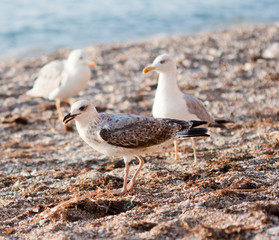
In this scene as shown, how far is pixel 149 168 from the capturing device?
5.38 meters

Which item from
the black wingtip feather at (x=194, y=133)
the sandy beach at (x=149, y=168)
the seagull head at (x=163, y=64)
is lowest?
the sandy beach at (x=149, y=168)

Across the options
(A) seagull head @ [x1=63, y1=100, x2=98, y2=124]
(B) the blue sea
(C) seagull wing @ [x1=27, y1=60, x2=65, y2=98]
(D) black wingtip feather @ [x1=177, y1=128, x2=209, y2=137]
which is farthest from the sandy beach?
(B) the blue sea

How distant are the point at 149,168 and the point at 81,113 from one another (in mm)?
1249

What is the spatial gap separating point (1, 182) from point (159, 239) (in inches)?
98.3

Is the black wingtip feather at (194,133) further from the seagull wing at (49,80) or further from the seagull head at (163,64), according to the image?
the seagull wing at (49,80)

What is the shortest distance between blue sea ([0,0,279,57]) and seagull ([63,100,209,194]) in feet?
34.8

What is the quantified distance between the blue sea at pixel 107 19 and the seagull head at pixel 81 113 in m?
10.6

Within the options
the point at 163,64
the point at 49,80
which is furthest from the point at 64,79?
the point at 163,64

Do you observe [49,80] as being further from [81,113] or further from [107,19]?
[107,19]

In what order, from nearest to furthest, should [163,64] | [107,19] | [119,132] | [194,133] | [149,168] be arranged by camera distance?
[119,132], [194,133], [149,168], [163,64], [107,19]

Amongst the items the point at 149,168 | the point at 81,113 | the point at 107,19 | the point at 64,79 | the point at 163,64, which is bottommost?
the point at 149,168

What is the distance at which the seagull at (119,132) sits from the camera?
4.51 metres

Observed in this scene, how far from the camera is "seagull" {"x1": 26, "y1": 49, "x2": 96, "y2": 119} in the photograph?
7957mm

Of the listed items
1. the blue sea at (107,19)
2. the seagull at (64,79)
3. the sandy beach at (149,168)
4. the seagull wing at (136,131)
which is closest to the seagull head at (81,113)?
the seagull wing at (136,131)
